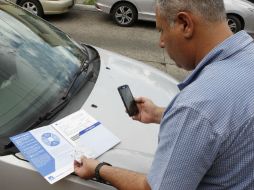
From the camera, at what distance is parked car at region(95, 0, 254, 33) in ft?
30.4

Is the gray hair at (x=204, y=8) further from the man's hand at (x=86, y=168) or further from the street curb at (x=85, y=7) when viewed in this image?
the street curb at (x=85, y=7)

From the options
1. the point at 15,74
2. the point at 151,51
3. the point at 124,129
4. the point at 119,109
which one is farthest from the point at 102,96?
the point at 151,51

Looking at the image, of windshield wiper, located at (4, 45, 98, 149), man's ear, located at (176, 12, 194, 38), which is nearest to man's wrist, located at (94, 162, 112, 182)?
windshield wiper, located at (4, 45, 98, 149)

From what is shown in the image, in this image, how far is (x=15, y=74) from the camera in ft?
8.72

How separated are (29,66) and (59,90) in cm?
28

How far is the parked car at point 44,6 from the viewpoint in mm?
8797

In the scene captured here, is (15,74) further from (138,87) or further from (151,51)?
(151,51)

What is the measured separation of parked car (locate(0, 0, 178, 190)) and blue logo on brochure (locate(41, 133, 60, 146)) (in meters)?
0.13

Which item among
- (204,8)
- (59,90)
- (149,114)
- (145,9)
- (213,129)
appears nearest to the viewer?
(213,129)

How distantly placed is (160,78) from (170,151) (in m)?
1.89

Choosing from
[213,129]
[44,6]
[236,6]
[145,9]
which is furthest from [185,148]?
[236,6]

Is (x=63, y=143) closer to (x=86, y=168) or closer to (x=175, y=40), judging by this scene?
(x=86, y=168)

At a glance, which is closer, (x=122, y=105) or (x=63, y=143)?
(x=63, y=143)

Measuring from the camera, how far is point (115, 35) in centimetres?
861
